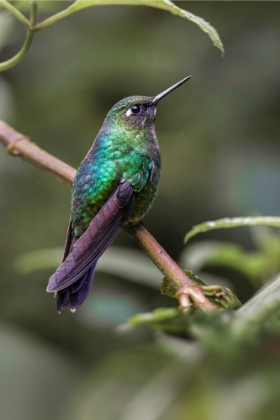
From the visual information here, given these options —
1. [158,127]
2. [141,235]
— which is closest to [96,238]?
[141,235]

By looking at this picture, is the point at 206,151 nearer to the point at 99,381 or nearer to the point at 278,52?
the point at 278,52

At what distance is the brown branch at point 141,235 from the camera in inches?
34.9

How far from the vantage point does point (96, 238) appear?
1.48 meters

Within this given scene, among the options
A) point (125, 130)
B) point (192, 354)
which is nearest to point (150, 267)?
point (125, 130)

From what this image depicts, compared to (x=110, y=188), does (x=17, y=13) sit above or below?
above

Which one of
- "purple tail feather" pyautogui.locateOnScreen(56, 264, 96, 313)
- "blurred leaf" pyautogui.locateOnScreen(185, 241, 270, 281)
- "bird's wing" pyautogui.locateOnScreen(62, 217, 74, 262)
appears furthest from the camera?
"blurred leaf" pyautogui.locateOnScreen(185, 241, 270, 281)

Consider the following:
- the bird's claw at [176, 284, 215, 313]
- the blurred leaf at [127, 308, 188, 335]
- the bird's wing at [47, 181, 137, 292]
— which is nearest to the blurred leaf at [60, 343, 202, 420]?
the blurred leaf at [127, 308, 188, 335]

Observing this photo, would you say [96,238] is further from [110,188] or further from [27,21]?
[27,21]

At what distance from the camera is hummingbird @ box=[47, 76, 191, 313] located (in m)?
1.43

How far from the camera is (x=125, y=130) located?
192cm

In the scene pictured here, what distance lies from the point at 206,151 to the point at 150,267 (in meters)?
1.70

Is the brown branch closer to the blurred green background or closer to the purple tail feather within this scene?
the purple tail feather

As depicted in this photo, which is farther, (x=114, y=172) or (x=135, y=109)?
(x=135, y=109)

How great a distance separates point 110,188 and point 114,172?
6 centimetres
